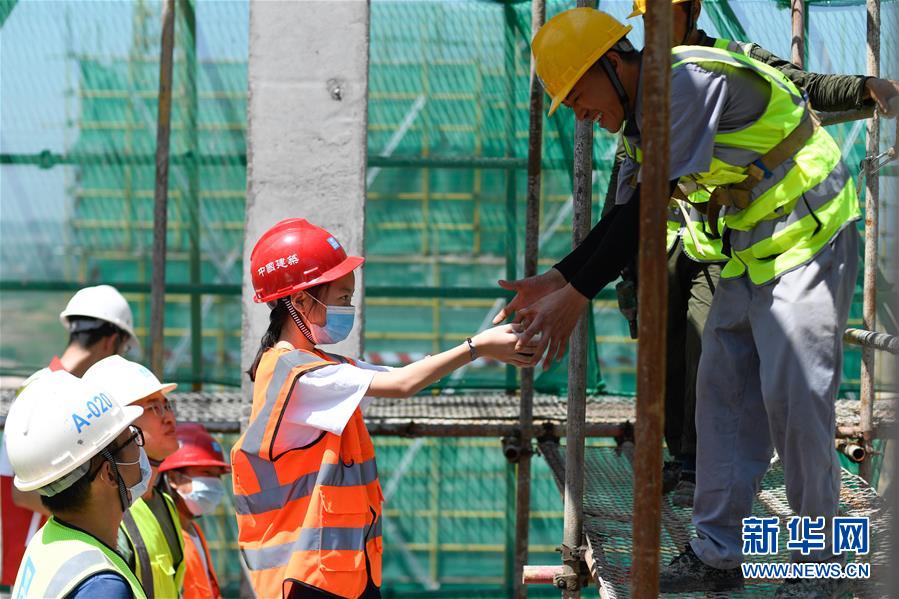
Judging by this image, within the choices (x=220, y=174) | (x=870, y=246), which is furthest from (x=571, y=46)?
(x=220, y=174)

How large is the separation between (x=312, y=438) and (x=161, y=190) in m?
2.80

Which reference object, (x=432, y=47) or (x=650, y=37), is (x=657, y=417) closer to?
(x=650, y=37)

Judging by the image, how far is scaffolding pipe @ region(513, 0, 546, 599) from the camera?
5.47 meters

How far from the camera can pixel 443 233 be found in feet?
21.0

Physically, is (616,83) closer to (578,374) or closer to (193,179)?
(578,374)

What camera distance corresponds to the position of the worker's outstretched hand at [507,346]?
3238 mm

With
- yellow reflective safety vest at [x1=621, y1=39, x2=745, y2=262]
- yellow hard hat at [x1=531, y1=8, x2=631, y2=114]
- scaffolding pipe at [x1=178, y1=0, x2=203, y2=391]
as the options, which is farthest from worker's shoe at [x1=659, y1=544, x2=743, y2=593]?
scaffolding pipe at [x1=178, y1=0, x2=203, y2=391]

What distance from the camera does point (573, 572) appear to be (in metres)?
4.11

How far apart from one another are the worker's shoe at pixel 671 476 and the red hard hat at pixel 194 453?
1872mm

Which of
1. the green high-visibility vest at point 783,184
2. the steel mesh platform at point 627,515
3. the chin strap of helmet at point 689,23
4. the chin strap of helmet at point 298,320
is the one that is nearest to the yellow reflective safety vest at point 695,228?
the chin strap of helmet at point 689,23

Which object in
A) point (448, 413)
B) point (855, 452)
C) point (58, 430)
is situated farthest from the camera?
point (448, 413)

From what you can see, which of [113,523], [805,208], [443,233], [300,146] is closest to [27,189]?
[300,146]

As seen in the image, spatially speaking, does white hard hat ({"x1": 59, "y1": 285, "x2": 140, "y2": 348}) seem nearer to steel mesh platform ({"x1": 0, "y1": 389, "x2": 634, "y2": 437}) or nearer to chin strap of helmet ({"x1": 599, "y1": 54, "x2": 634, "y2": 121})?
steel mesh platform ({"x1": 0, "y1": 389, "x2": 634, "y2": 437})

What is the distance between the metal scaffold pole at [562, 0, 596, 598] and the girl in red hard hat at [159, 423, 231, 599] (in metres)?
1.49
